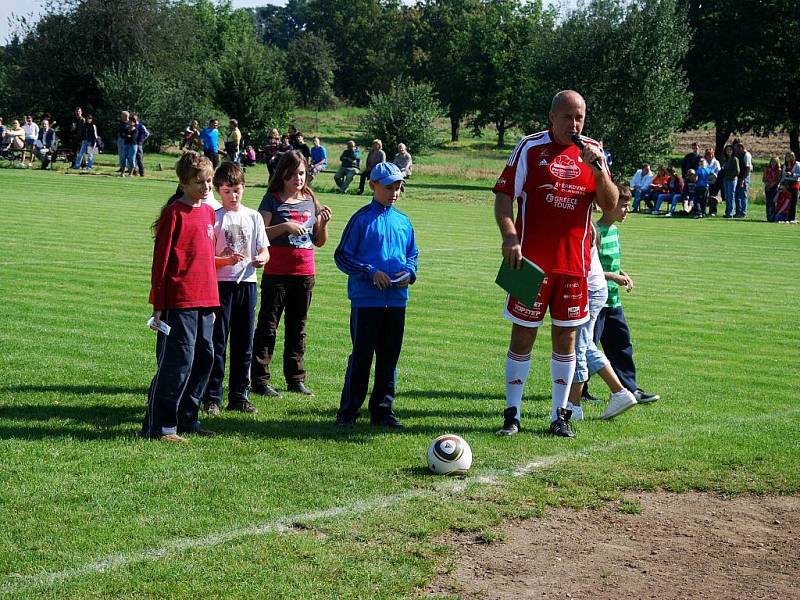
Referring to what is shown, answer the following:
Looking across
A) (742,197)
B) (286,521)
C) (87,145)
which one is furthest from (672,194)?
(286,521)

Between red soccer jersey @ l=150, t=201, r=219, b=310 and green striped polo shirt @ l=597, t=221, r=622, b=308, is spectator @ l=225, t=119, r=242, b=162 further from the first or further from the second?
red soccer jersey @ l=150, t=201, r=219, b=310

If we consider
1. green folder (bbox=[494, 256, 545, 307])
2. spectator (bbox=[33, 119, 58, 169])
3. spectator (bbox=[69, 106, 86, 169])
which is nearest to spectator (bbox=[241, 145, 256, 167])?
spectator (bbox=[69, 106, 86, 169])

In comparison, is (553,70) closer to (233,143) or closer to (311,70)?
(233,143)

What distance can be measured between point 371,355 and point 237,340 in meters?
1.15

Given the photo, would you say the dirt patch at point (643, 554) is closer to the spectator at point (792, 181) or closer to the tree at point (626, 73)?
the spectator at point (792, 181)

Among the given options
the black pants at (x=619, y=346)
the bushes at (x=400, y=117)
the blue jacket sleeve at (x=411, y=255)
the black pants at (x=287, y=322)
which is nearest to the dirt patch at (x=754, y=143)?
the bushes at (x=400, y=117)

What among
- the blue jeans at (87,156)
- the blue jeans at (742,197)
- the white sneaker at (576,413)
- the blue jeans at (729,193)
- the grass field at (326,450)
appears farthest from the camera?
the blue jeans at (87,156)

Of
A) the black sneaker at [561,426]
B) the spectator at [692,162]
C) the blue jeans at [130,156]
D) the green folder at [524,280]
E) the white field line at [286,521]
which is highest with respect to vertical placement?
the spectator at [692,162]

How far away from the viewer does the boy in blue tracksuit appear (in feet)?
23.6

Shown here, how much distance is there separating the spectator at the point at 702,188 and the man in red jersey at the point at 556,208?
88.8 ft

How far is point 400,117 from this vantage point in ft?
153

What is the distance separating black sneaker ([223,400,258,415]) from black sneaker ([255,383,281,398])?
49cm

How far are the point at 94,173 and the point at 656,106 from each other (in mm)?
23688

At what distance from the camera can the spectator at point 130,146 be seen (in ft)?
112
